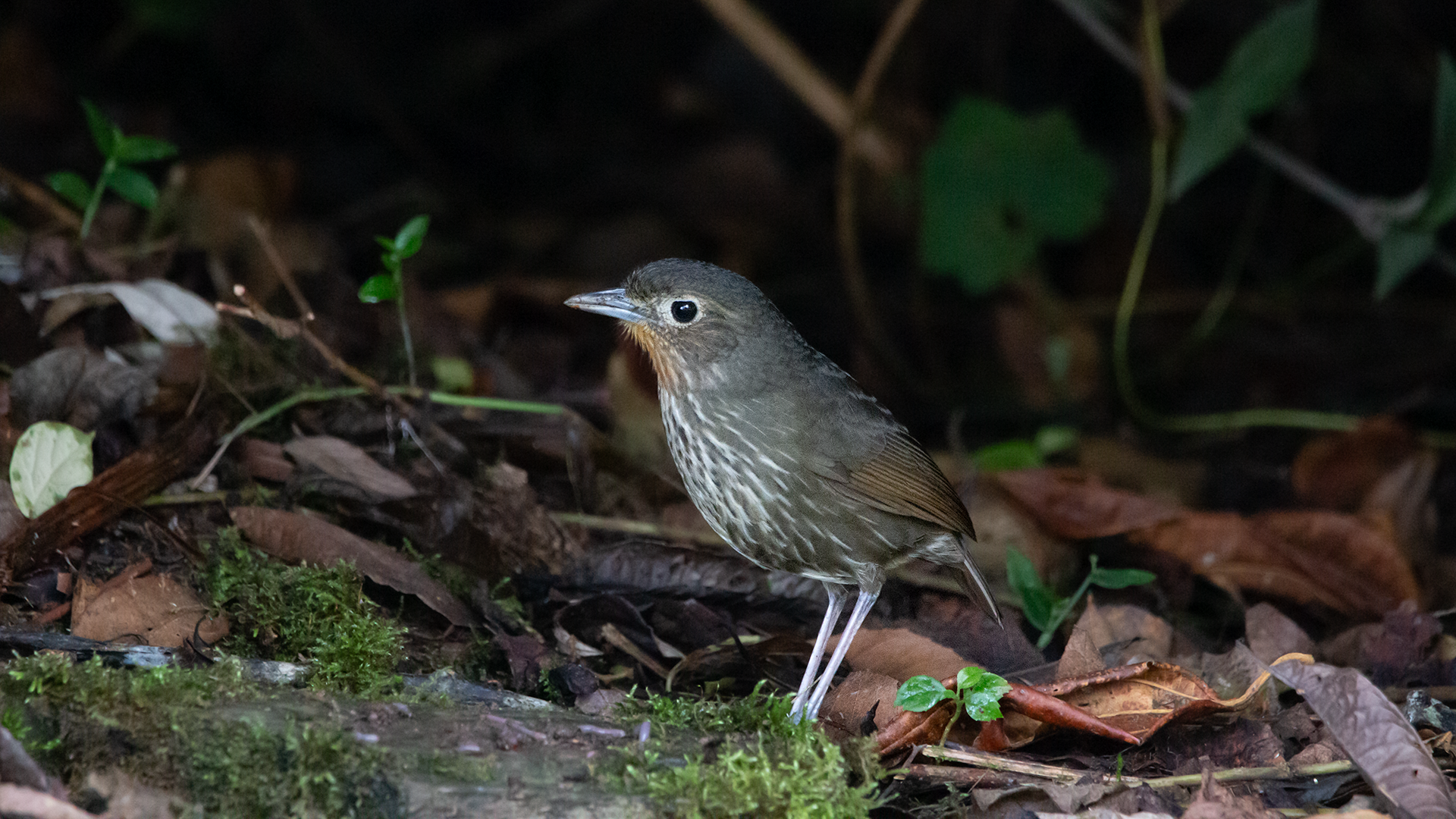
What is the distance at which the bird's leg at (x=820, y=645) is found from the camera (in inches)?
138

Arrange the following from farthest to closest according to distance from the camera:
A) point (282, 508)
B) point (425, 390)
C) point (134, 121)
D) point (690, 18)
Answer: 1. point (690, 18)
2. point (134, 121)
3. point (425, 390)
4. point (282, 508)

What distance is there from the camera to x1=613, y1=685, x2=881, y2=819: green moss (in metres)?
2.74

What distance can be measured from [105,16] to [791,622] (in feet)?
19.3

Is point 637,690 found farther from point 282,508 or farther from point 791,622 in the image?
point 282,508

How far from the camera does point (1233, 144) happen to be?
17.8 feet

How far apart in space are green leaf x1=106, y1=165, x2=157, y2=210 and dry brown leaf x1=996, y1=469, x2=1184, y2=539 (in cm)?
294

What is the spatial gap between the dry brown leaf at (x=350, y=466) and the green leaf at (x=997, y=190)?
3.32 meters

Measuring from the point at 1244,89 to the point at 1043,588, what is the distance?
2530mm

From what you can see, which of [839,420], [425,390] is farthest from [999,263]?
[425,390]

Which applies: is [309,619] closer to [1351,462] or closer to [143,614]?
[143,614]

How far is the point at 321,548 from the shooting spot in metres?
3.61

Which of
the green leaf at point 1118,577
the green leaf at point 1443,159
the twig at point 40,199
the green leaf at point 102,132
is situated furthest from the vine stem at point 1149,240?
the twig at point 40,199

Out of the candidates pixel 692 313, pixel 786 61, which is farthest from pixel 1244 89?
pixel 692 313

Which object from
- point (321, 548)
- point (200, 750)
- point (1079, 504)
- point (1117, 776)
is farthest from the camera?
point (1079, 504)
